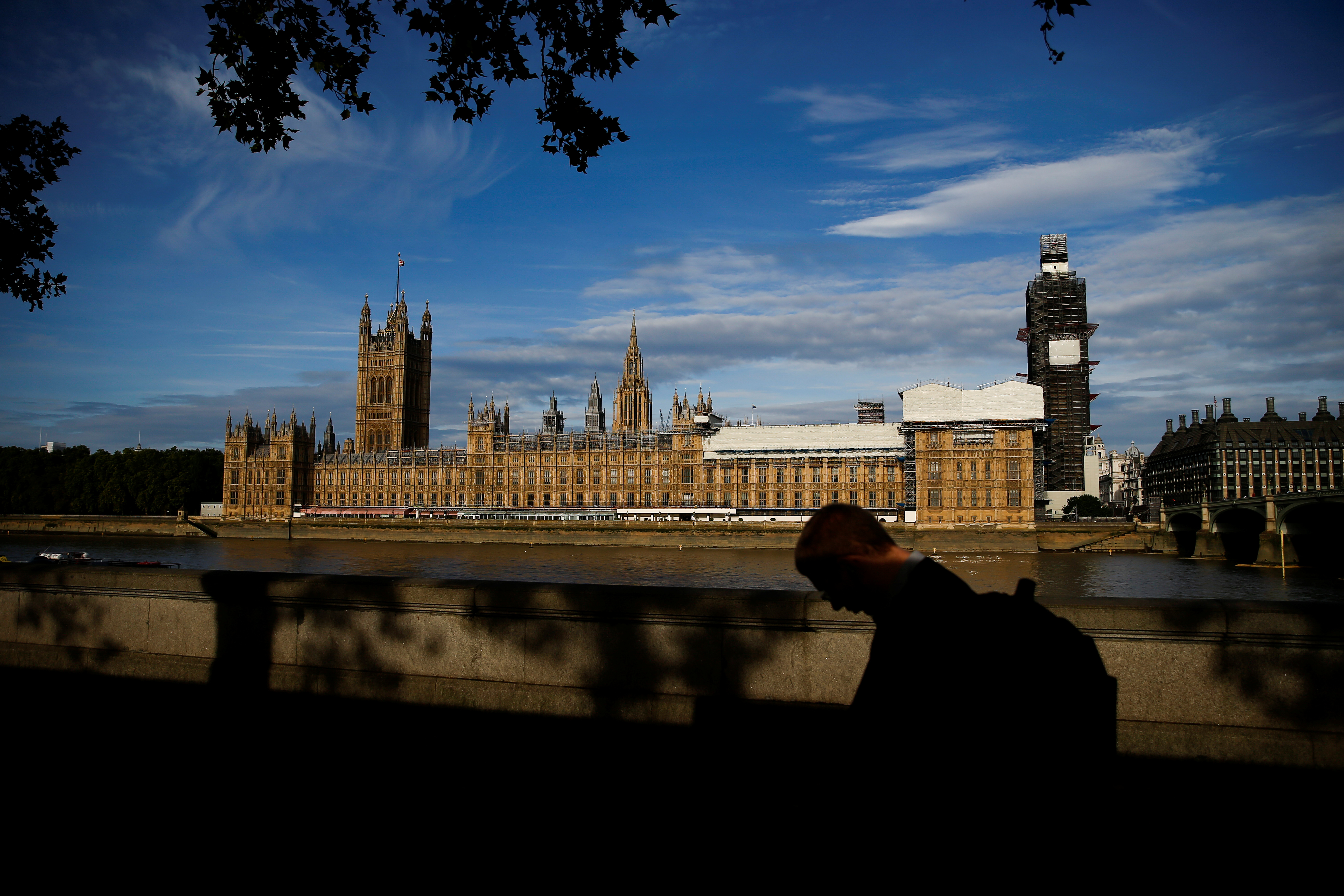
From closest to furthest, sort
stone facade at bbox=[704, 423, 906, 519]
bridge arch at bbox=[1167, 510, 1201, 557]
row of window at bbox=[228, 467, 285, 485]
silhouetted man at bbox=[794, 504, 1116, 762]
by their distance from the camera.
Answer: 1. silhouetted man at bbox=[794, 504, 1116, 762]
2. bridge arch at bbox=[1167, 510, 1201, 557]
3. stone facade at bbox=[704, 423, 906, 519]
4. row of window at bbox=[228, 467, 285, 485]

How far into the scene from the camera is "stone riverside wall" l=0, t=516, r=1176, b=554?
2594 inches

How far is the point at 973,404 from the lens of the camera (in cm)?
7675

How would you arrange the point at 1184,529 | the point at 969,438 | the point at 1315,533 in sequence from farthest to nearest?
the point at 969,438 → the point at 1184,529 → the point at 1315,533

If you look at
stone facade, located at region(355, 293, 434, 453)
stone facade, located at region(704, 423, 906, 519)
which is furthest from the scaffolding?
stone facade, located at region(355, 293, 434, 453)

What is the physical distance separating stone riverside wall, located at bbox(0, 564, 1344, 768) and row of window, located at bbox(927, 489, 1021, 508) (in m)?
74.8

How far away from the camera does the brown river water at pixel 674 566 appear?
125 feet

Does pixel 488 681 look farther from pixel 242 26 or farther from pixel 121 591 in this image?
pixel 242 26

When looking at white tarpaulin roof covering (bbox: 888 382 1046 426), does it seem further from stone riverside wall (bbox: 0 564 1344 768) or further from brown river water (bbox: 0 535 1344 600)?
stone riverside wall (bbox: 0 564 1344 768)

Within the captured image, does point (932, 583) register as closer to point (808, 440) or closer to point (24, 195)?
point (24, 195)

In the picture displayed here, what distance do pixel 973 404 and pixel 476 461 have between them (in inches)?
2161

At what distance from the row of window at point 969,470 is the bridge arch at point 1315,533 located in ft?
74.3

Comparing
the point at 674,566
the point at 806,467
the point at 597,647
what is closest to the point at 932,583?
the point at 597,647

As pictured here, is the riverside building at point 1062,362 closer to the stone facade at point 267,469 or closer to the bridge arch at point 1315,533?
the bridge arch at point 1315,533

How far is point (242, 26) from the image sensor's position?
21.5 feet
